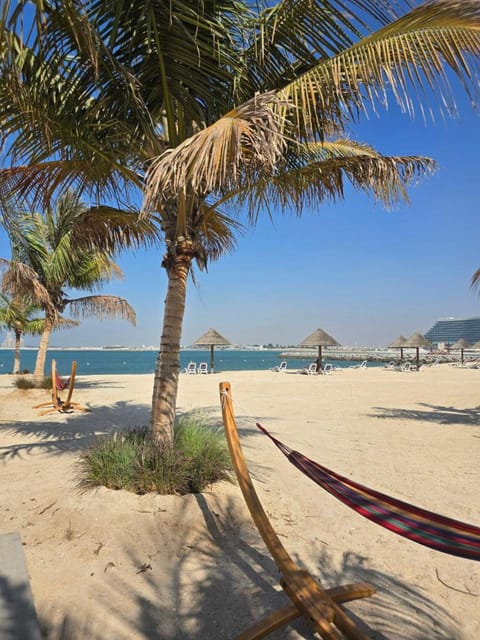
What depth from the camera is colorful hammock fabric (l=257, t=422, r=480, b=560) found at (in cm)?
207

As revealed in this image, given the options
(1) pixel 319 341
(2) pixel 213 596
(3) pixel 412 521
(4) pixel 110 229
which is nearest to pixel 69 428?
(4) pixel 110 229

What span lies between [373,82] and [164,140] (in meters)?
2.25

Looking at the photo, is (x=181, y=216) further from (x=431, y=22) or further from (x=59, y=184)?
(x=431, y=22)

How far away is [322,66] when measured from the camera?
3.55 m

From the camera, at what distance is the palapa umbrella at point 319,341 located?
2645cm

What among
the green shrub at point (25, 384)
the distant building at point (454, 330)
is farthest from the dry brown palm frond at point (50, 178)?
the distant building at point (454, 330)

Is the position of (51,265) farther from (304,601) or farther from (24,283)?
(304,601)

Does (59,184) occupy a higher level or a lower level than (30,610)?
higher

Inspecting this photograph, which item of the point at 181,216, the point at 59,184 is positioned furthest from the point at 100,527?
the point at 59,184

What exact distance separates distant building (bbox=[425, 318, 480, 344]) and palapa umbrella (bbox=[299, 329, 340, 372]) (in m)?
129

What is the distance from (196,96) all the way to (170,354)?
2683 millimetres

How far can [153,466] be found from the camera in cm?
384

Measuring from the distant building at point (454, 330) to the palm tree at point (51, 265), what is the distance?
477ft

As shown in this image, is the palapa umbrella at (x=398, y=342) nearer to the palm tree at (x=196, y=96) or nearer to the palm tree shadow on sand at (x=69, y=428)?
the palm tree shadow on sand at (x=69, y=428)
